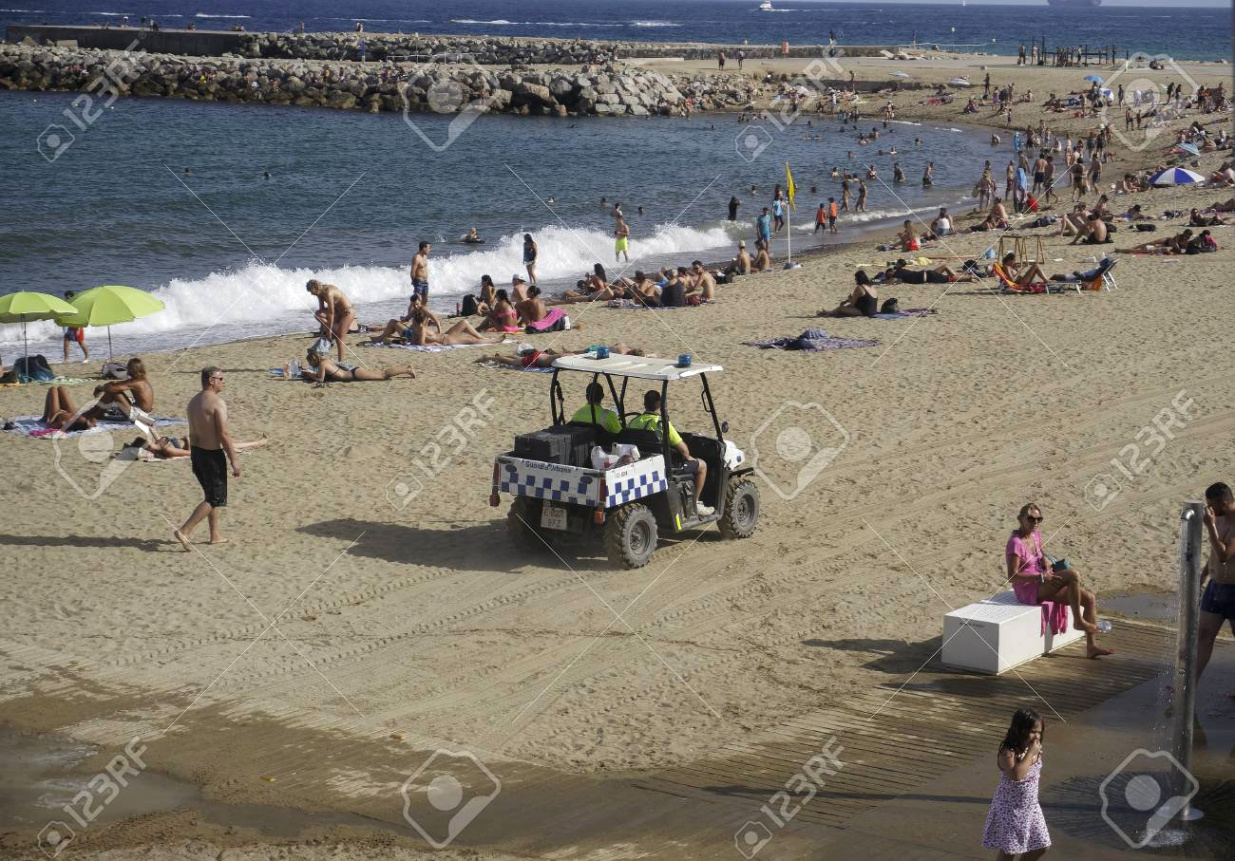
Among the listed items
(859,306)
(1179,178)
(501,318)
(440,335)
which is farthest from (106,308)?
(1179,178)

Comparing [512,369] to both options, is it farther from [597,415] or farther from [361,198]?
[361,198]

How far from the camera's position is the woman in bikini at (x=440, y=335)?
68.6 feet

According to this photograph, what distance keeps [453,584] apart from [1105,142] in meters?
46.8

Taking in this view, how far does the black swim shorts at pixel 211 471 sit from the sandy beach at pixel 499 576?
1.57ft

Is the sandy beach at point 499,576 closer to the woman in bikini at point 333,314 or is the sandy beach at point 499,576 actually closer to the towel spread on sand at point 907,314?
the woman in bikini at point 333,314

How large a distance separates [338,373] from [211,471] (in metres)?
6.47

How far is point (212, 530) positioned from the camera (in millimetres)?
12039

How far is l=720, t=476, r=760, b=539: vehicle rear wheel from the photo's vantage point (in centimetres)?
1211

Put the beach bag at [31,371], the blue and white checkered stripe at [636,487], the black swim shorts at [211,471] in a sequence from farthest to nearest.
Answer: the beach bag at [31,371], the black swim shorts at [211,471], the blue and white checkered stripe at [636,487]

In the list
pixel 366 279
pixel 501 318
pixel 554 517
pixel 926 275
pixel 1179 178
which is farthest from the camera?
pixel 1179 178

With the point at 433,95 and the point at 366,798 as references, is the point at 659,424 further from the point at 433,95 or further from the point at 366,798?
the point at 433,95

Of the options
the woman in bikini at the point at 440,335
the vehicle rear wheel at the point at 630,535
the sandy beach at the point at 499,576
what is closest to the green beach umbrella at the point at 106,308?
the sandy beach at the point at 499,576

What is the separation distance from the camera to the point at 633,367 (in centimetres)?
1190

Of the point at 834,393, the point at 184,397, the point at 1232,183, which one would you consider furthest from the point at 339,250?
the point at 1232,183
